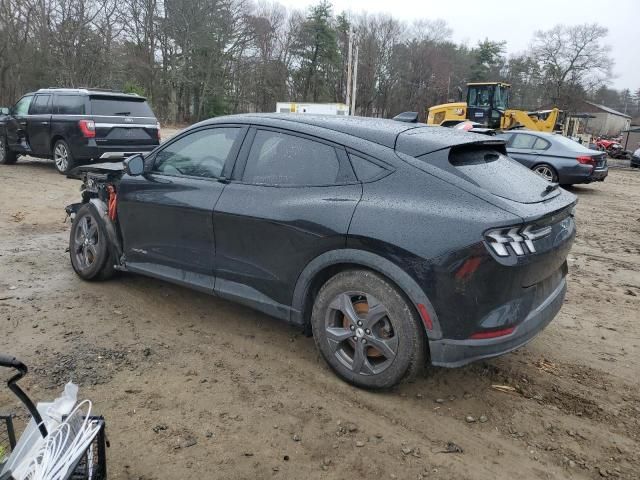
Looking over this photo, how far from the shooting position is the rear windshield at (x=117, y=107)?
34.9ft

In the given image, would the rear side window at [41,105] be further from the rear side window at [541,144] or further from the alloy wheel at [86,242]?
the rear side window at [541,144]

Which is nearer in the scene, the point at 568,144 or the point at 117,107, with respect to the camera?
the point at 117,107

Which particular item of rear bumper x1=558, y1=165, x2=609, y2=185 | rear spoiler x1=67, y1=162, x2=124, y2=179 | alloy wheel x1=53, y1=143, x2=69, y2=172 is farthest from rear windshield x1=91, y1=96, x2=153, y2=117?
rear bumper x1=558, y1=165, x2=609, y2=185

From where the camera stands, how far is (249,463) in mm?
2572

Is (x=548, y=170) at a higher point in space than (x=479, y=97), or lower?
lower

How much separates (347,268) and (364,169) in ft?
2.07

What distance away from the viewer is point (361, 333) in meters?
3.12

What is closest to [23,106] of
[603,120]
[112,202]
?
[112,202]

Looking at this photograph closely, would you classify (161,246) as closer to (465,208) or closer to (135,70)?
(465,208)

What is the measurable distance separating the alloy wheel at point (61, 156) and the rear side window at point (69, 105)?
746 millimetres

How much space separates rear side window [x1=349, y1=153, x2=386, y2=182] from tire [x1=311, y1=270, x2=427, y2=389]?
0.59 m

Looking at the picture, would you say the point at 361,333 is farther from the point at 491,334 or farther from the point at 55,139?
the point at 55,139

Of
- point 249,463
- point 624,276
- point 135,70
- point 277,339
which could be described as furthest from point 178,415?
point 135,70

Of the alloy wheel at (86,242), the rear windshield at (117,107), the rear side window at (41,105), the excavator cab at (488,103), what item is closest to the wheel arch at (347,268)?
the alloy wheel at (86,242)
